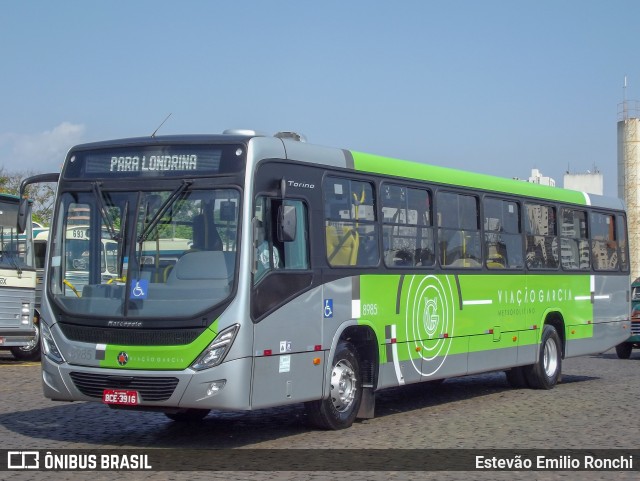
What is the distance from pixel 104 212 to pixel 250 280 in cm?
177

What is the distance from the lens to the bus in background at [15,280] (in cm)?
2105

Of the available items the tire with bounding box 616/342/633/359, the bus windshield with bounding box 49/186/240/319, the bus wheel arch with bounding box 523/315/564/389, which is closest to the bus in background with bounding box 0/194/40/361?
the bus wheel arch with bounding box 523/315/564/389

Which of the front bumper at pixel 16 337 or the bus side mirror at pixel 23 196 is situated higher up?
the bus side mirror at pixel 23 196

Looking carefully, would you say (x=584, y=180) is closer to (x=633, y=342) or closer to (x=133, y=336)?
(x=633, y=342)

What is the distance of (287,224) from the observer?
10.8 meters

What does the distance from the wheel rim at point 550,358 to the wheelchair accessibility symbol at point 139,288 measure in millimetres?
8796

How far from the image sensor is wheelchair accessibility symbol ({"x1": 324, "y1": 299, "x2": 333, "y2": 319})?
1179 cm

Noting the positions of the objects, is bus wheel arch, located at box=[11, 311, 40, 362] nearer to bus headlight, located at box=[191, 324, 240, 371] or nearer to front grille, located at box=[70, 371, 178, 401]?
front grille, located at box=[70, 371, 178, 401]

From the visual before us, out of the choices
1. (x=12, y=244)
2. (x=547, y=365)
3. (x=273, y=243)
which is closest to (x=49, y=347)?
(x=273, y=243)

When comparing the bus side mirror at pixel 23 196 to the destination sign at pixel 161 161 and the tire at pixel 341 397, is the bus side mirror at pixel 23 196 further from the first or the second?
the tire at pixel 341 397

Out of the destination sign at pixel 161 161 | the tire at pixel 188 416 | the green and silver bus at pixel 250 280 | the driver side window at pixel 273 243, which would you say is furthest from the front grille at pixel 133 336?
the tire at pixel 188 416

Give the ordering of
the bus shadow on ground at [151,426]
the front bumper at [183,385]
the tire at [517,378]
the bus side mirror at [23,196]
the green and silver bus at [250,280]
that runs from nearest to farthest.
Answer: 1. the front bumper at [183,385]
2. the green and silver bus at [250,280]
3. the bus shadow on ground at [151,426]
4. the bus side mirror at [23,196]
5. the tire at [517,378]

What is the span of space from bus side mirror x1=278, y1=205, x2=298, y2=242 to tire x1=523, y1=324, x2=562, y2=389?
7654 millimetres

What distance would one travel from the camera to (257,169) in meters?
10.8
